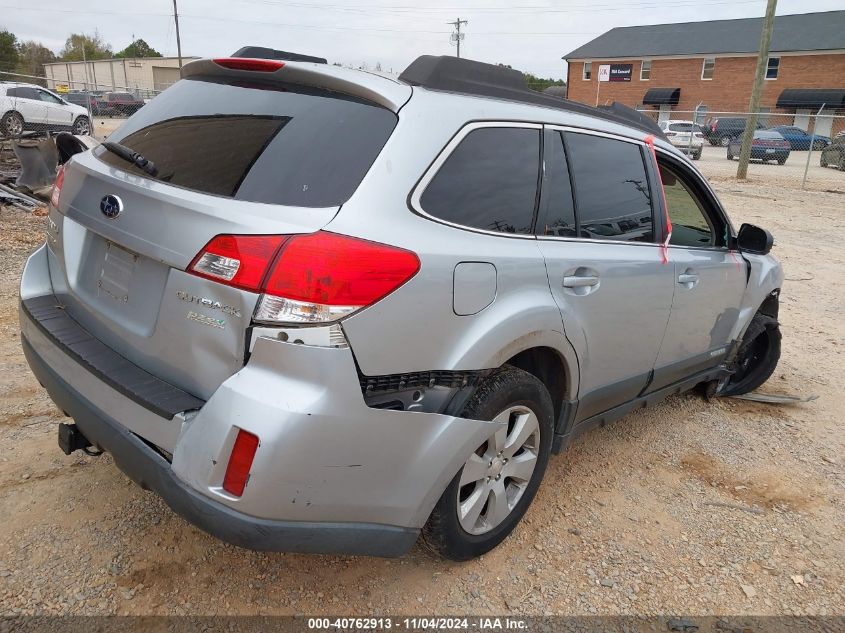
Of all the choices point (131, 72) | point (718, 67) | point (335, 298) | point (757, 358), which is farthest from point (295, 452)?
point (131, 72)

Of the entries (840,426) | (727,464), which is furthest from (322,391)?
(840,426)

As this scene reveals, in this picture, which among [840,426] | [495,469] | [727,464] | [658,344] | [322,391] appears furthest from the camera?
[840,426]

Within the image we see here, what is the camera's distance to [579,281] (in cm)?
261

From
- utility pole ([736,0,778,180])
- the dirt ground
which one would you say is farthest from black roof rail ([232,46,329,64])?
utility pole ([736,0,778,180])

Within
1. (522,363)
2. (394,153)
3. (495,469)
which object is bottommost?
(495,469)

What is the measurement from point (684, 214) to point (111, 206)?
2.95 metres

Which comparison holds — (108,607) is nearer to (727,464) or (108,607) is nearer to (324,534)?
(324,534)

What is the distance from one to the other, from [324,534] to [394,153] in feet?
3.98

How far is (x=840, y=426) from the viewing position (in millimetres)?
4117

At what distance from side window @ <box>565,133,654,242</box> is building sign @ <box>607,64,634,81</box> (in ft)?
180

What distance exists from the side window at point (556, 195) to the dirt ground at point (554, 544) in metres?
1.33

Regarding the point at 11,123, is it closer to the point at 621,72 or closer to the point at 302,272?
the point at 302,272

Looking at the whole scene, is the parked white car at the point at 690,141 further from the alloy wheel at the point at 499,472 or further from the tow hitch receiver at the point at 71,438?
the tow hitch receiver at the point at 71,438

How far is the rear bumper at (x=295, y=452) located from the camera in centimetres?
178
